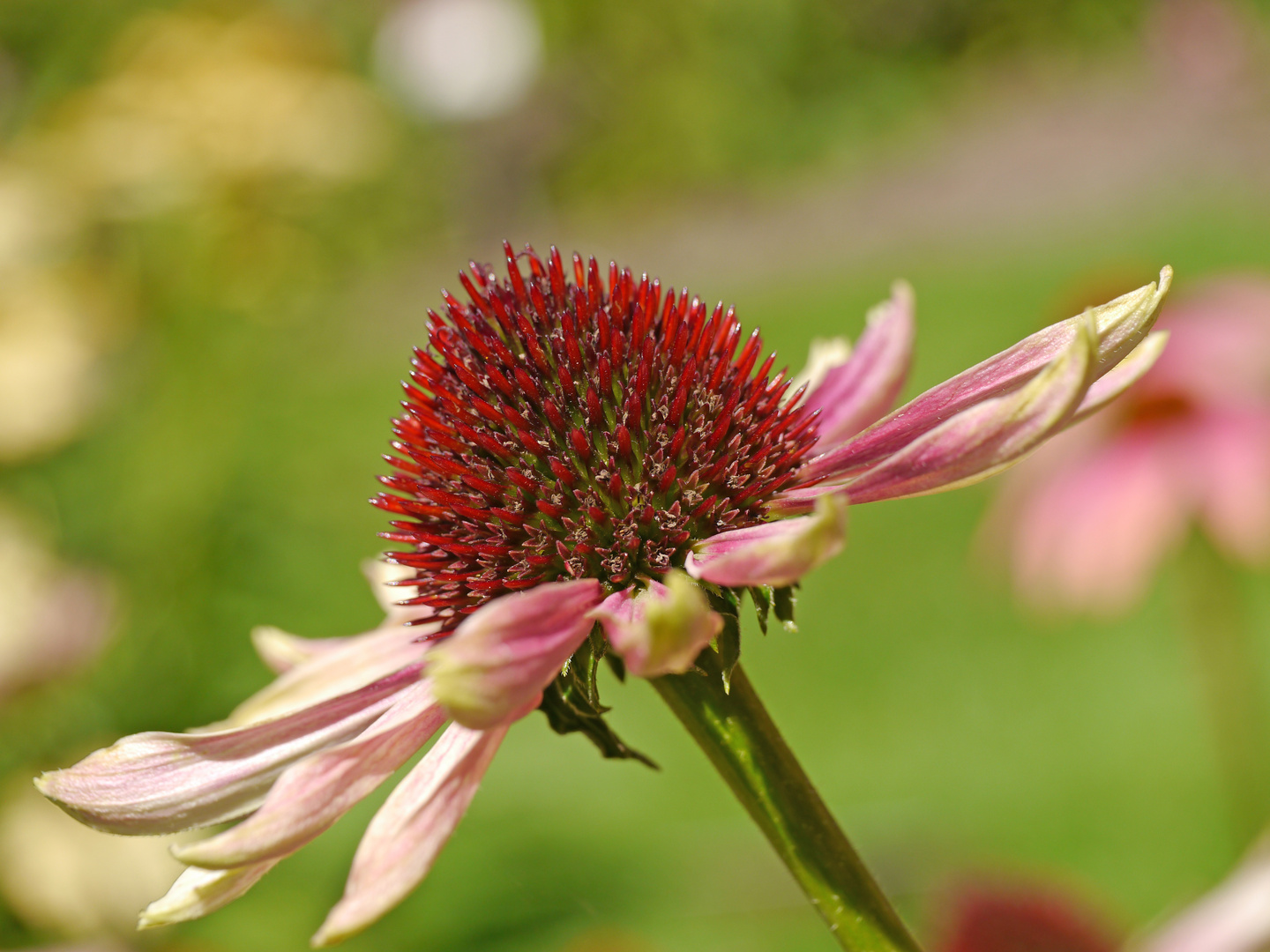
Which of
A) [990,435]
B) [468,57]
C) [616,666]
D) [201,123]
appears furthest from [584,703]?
[468,57]

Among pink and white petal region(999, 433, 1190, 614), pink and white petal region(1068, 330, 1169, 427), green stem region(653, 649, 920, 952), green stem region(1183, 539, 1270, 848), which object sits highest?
pink and white petal region(1068, 330, 1169, 427)

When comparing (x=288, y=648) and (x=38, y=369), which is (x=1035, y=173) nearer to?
(x=38, y=369)

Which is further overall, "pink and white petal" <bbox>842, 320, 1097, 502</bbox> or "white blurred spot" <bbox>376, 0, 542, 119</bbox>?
"white blurred spot" <bbox>376, 0, 542, 119</bbox>

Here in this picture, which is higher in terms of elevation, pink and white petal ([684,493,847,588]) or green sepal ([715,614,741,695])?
pink and white petal ([684,493,847,588])

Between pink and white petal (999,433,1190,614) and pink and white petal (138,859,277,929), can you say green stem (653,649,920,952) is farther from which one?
pink and white petal (999,433,1190,614)

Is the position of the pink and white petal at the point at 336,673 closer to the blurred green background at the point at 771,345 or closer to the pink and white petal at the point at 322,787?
the pink and white petal at the point at 322,787

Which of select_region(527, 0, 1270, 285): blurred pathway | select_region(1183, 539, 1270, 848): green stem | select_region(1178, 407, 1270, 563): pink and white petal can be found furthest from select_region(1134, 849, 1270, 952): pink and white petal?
select_region(527, 0, 1270, 285): blurred pathway
